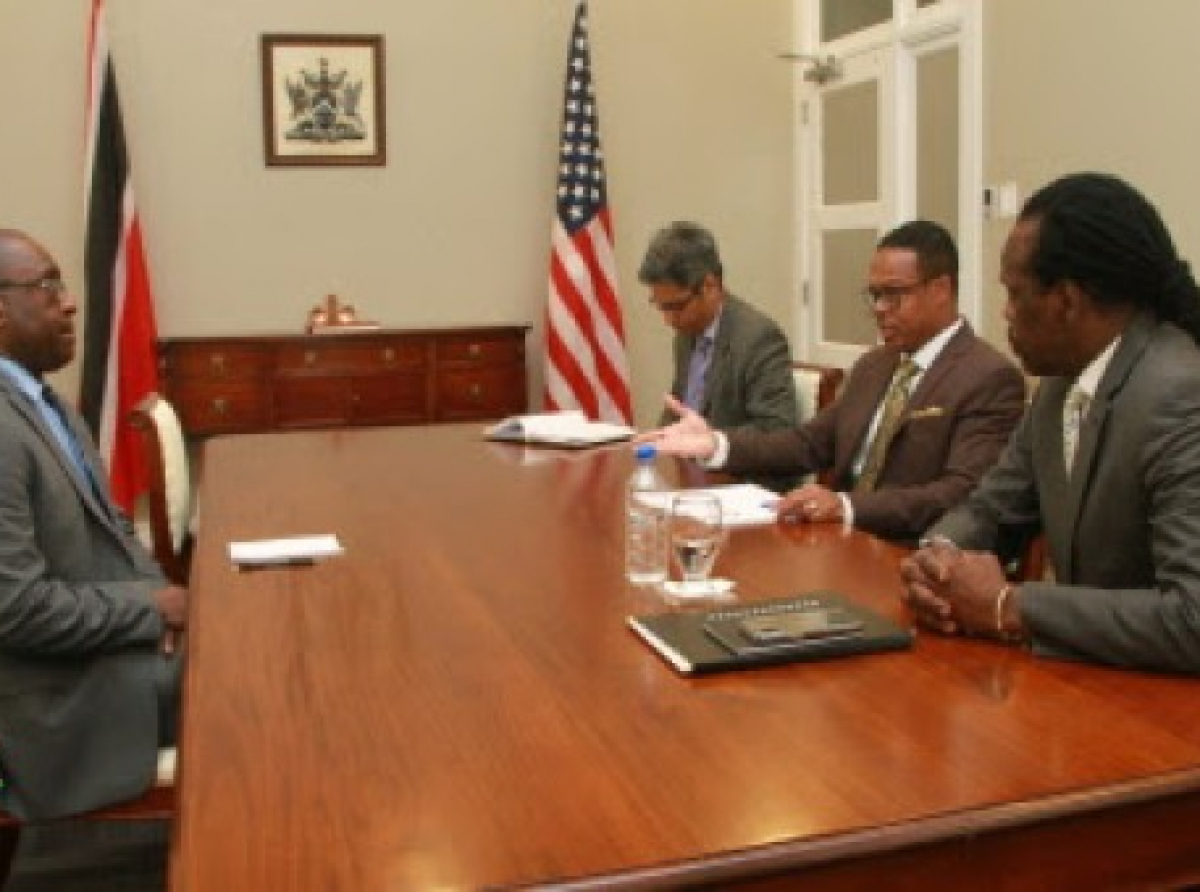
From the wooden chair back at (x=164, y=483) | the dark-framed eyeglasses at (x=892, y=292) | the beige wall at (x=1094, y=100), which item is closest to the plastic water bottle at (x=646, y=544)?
the dark-framed eyeglasses at (x=892, y=292)

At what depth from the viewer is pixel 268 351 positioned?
208 inches

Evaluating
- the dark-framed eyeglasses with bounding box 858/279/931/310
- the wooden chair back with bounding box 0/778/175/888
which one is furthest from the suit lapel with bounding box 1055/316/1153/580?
the wooden chair back with bounding box 0/778/175/888

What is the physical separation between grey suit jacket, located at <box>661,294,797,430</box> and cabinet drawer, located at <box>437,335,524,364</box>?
200cm

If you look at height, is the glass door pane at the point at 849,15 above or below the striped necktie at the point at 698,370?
above

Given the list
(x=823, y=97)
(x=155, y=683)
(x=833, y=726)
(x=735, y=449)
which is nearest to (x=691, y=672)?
(x=833, y=726)

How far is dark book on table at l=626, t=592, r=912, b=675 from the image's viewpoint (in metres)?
1.54

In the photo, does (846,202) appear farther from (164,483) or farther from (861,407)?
(164,483)

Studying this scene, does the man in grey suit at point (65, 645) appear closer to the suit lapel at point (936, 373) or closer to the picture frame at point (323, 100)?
the suit lapel at point (936, 373)

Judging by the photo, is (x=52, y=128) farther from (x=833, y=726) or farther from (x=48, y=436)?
(x=833, y=726)

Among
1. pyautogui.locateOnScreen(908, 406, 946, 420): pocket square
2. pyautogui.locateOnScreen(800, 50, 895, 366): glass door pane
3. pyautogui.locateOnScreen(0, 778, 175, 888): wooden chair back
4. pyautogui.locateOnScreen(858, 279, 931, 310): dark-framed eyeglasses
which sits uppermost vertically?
pyautogui.locateOnScreen(800, 50, 895, 366): glass door pane

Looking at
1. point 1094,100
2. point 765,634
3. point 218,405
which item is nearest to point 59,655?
point 765,634

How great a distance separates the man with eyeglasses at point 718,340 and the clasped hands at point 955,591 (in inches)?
66.8

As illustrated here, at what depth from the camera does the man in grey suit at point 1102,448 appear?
1519 millimetres

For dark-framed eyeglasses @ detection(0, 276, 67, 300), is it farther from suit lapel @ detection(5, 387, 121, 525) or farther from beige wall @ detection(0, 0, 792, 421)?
beige wall @ detection(0, 0, 792, 421)
